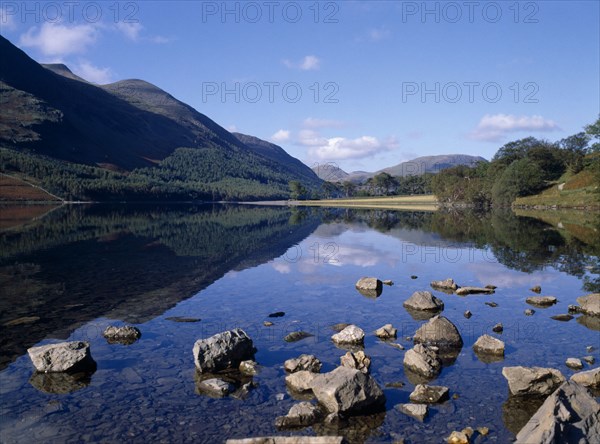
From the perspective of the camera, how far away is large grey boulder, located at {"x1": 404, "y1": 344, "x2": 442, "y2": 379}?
18.5 meters

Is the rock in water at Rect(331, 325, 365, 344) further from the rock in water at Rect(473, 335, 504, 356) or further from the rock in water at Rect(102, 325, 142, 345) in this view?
the rock in water at Rect(102, 325, 142, 345)

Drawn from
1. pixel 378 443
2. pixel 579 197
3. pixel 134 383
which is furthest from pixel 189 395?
pixel 579 197

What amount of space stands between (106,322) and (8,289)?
555 inches

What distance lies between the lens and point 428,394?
16344 millimetres

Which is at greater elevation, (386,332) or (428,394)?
(386,332)

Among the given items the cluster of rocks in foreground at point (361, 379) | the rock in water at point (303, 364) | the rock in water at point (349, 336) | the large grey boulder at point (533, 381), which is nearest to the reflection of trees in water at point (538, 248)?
the cluster of rocks in foreground at point (361, 379)

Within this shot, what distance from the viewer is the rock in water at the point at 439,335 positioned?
22016 mm

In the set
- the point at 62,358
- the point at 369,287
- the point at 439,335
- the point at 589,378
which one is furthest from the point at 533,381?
the point at 62,358

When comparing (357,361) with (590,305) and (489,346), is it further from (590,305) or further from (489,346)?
(590,305)

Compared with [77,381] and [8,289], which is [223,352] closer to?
[77,381]

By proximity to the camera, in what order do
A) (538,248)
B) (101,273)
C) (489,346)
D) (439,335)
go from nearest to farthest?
(489,346)
(439,335)
(101,273)
(538,248)

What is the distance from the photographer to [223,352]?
1941cm

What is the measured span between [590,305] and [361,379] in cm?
2049

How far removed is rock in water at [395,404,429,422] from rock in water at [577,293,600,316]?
1850 centimetres
